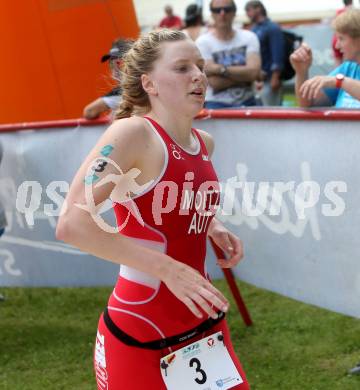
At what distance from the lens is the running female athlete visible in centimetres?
255

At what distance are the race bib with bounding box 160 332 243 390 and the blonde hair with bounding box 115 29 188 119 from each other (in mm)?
867

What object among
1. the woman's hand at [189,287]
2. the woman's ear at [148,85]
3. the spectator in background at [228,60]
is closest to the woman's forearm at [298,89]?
the woman's ear at [148,85]

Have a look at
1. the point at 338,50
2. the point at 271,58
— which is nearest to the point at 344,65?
the point at 338,50

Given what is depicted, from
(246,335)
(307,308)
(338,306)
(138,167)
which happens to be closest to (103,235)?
(138,167)

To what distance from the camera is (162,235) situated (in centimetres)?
268

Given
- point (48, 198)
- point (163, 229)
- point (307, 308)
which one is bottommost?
point (307, 308)

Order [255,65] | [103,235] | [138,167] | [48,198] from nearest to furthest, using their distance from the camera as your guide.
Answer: [103,235] < [138,167] < [48,198] < [255,65]

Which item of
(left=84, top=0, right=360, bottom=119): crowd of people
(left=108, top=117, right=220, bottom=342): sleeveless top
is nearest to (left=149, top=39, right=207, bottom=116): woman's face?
(left=108, top=117, right=220, bottom=342): sleeveless top

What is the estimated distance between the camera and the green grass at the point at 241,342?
4.61 meters

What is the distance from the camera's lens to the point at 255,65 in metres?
7.10

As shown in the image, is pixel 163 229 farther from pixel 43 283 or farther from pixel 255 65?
pixel 255 65

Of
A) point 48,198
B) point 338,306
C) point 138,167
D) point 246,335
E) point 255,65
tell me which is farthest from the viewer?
point 255,65

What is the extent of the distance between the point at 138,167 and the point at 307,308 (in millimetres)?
3347

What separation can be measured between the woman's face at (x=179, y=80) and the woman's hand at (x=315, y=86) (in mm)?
1753
